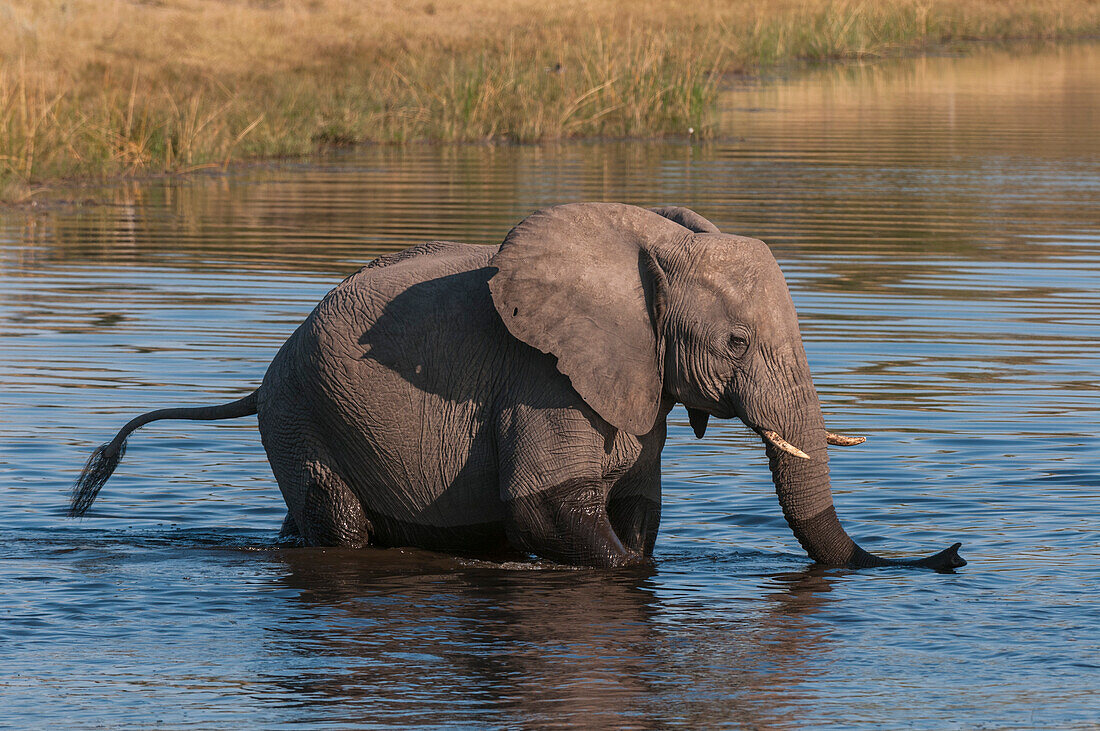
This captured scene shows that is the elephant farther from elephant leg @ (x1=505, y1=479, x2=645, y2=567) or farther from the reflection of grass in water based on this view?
the reflection of grass in water

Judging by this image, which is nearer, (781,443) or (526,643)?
(526,643)

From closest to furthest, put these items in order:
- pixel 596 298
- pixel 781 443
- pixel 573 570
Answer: pixel 781 443
pixel 596 298
pixel 573 570

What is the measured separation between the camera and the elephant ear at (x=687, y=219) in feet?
24.8

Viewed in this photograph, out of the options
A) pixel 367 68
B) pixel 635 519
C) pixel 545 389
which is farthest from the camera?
pixel 367 68

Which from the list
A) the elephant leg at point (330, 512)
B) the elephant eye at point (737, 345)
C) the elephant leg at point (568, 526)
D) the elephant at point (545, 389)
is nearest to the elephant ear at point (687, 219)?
the elephant at point (545, 389)

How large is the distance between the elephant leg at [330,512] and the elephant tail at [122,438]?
56cm

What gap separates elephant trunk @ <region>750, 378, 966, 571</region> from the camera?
23.8ft

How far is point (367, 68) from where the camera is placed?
34031 millimetres

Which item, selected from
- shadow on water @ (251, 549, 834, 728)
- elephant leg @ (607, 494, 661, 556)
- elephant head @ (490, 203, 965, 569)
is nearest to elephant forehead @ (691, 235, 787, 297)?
elephant head @ (490, 203, 965, 569)

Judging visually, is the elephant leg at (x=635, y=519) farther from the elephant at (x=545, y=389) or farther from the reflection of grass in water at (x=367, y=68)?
the reflection of grass in water at (x=367, y=68)

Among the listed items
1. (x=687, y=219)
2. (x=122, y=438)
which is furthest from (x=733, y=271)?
(x=122, y=438)

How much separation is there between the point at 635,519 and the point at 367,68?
27.1 m

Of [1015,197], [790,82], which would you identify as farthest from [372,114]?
[790,82]

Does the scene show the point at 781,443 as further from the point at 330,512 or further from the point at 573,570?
the point at 330,512
